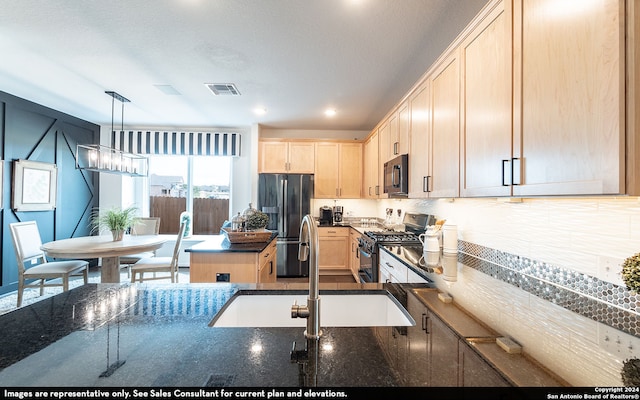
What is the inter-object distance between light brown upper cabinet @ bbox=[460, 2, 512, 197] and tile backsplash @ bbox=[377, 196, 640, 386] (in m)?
0.30

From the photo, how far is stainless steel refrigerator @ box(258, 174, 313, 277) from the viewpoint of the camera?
4613mm

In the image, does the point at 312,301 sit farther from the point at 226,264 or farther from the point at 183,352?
the point at 226,264

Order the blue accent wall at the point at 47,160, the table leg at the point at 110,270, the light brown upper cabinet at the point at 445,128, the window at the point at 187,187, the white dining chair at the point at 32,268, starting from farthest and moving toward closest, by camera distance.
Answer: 1. the window at the point at 187,187
2. the blue accent wall at the point at 47,160
3. the table leg at the point at 110,270
4. the white dining chair at the point at 32,268
5. the light brown upper cabinet at the point at 445,128

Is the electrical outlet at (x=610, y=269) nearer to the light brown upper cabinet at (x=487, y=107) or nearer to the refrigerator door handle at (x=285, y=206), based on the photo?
the light brown upper cabinet at (x=487, y=107)

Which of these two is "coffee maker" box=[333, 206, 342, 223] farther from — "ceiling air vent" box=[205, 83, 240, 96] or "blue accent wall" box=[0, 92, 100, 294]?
"blue accent wall" box=[0, 92, 100, 294]

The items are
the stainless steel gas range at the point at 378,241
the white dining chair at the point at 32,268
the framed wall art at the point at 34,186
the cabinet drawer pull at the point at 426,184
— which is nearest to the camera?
the cabinet drawer pull at the point at 426,184

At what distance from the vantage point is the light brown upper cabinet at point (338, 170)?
4.98 metres

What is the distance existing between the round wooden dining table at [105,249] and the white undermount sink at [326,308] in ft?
8.10

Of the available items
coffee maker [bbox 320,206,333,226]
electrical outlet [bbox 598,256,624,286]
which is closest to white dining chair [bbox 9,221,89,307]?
coffee maker [bbox 320,206,333,226]

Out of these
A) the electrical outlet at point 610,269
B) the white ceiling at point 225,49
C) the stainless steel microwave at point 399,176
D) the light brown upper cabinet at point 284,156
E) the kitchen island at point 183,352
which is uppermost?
the white ceiling at point 225,49

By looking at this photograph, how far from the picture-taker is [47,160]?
4203 mm

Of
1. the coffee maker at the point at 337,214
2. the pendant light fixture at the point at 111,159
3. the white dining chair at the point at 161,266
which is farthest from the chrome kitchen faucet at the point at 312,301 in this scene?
the coffee maker at the point at 337,214

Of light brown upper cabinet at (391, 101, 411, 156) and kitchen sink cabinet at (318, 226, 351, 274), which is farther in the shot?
kitchen sink cabinet at (318, 226, 351, 274)

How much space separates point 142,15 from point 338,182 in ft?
11.7
